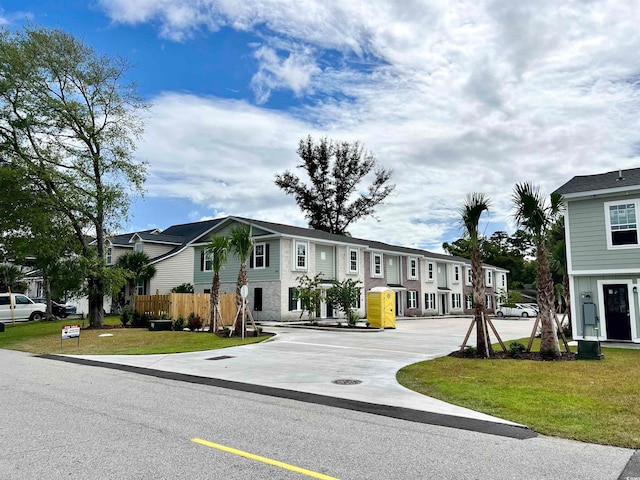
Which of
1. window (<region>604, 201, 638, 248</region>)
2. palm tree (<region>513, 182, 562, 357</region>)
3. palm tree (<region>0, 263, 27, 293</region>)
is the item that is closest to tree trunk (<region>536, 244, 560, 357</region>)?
palm tree (<region>513, 182, 562, 357</region>)

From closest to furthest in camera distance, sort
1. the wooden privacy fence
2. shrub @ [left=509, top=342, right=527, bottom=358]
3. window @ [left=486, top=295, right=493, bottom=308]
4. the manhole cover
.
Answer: the manhole cover
shrub @ [left=509, top=342, right=527, bottom=358]
the wooden privacy fence
window @ [left=486, top=295, right=493, bottom=308]

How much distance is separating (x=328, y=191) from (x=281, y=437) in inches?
2051

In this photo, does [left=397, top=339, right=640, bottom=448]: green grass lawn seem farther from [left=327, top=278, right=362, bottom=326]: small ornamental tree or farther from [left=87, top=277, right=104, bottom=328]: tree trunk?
[left=87, top=277, right=104, bottom=328]: tree trunk

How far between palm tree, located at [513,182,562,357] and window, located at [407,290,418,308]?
27992 millimetres

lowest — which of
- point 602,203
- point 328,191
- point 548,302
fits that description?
point 548,302

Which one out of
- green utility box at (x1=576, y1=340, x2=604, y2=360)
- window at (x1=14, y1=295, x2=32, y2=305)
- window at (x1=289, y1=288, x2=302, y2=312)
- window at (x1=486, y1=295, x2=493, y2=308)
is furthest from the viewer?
window at (x1=486, y1=295, x2=493, y2=308)

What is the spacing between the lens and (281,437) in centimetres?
595

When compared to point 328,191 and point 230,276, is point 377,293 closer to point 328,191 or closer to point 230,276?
point 230,276

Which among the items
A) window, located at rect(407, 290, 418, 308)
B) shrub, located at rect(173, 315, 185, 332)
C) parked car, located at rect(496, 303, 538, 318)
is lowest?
parked car, located at rect(496, 303, 538, 318)

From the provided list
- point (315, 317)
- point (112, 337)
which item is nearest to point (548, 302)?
point (112, 337)

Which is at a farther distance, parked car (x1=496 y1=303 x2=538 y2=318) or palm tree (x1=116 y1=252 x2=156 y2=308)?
parked car (x1=496 y1=303 x2=538 y2=318)

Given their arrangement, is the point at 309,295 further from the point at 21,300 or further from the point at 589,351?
the point at 21,300

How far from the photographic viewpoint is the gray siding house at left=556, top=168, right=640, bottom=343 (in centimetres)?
1667

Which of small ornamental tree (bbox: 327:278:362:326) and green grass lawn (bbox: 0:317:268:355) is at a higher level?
small ornamental tree (bbox: 327:278:362:326)
